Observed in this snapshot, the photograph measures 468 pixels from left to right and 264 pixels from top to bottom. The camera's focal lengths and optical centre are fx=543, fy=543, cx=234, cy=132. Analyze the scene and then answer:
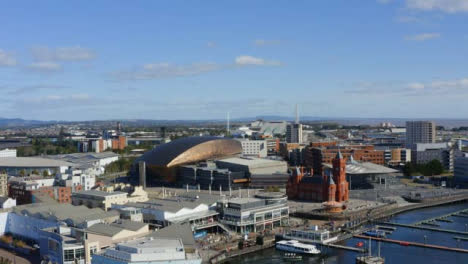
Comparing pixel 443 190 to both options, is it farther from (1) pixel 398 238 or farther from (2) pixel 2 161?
(2) pixel 2 161

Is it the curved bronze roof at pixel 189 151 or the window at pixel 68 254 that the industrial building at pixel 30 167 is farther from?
Answer: the window at pixel 68 254

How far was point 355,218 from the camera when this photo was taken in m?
38.6

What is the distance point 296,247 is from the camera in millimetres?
30812

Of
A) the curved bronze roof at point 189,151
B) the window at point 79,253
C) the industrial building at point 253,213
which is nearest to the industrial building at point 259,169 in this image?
the curved bronze roof at point 189,151

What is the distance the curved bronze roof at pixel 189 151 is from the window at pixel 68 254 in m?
29.6

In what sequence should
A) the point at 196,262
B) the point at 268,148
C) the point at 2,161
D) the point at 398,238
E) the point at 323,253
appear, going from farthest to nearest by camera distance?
the point at 268,148 → the point at 2,161 → the point at 398,238 → the point at 323,253 → the point at 196,262

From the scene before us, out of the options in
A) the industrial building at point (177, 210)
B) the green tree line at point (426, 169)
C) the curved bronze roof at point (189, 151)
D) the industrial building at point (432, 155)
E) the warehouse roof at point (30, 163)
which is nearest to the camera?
the industrial building at point (177, 210)

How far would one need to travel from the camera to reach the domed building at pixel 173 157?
57.1 m

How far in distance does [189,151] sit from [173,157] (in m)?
2.04

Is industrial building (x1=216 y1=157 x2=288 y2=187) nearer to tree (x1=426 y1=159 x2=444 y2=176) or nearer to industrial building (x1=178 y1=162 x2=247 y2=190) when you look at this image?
industrial building (x1=178 y1=162 x2=247 y2=190)

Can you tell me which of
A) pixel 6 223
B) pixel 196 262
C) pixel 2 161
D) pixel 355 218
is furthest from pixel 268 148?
pixel 196 262

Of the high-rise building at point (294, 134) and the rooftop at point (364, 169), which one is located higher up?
the high-rise building at point (294, 134)

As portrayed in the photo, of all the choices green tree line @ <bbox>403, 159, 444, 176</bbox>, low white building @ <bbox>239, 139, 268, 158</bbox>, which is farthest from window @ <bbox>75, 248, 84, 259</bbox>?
low white building @ <bbox>239, 139, 268, 158</bbox>

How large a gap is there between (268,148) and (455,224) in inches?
2215
